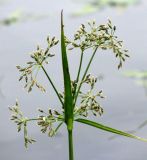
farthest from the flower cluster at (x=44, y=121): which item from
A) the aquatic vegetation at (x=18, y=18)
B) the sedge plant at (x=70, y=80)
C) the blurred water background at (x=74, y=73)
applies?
the aquatic vegetation at (x=18, y=18)

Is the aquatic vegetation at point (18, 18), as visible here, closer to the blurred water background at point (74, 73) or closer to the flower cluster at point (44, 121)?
the blurred water background at point (74, 73)

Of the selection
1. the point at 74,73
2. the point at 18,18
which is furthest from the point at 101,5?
the point at 74,73

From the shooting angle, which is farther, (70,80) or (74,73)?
(74,73)

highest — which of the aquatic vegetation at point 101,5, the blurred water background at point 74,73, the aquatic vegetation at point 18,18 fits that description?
the aquatic vegetation at point 101,5

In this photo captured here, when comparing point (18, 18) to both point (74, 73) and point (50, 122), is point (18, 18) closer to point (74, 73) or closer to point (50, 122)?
point (74, 73)

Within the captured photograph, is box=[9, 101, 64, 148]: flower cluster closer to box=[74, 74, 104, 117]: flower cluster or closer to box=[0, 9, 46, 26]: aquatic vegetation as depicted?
box=[74, 74, 104, 117]: flower cluster

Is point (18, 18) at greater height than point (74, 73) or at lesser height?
greater

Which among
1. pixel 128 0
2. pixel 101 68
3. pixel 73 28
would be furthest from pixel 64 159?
pixel 128 0

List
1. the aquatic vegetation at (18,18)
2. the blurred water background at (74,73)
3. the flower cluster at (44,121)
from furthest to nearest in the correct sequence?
the aquatic vegetation at (18,18)
the blurred water background at (74,73)
the flower cluster at (44,121)
